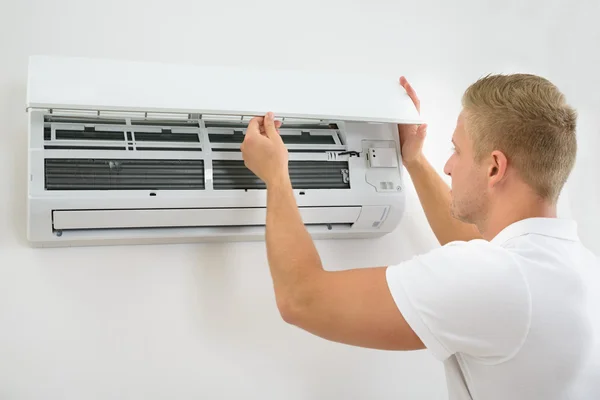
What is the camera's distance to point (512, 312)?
119 cm

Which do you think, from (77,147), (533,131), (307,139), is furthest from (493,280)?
(77,147)

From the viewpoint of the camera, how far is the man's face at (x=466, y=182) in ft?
4.55

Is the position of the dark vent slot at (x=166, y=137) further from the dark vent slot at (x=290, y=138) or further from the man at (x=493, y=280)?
the man at (x=493, y=280)

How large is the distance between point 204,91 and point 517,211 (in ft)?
2.41

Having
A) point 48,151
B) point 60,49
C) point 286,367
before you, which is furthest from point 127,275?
point 60,49

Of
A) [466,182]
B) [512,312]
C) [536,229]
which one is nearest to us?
[512,312]

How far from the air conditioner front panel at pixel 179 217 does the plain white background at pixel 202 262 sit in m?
0.11

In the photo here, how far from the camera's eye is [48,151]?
1.48 metres

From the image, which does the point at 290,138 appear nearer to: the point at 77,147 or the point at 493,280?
the point at 77,147

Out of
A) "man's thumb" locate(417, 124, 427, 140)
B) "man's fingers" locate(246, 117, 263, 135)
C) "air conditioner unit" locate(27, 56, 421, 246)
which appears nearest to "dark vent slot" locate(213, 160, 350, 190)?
"air conditioner unit" locate(27, 56, 421, 246)

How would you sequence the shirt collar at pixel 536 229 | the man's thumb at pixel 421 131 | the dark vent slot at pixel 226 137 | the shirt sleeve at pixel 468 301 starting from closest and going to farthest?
the shirt sleeve at pixel 468 301
the shirt collar at pixel 536 229
the dark vent slot at pixel 226 137
the man's thumb at pixel 421 131

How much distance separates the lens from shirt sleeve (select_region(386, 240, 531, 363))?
119 centimetres

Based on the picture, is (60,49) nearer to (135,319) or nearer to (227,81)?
(227,81)

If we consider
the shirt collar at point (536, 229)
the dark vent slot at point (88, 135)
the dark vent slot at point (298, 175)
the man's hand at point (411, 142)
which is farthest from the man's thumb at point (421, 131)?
the dark vent slot at point (88, 135)
